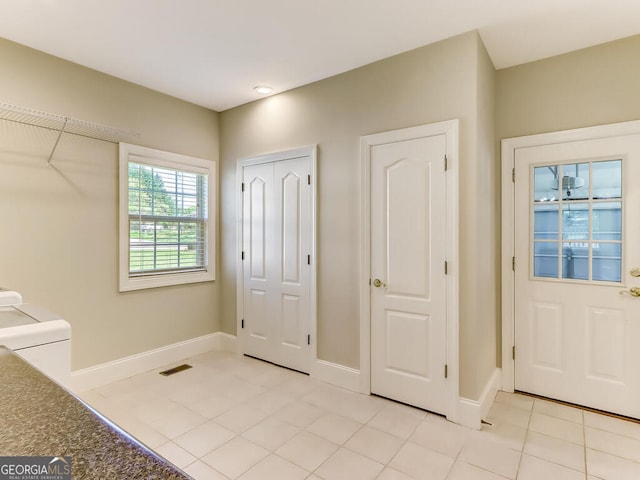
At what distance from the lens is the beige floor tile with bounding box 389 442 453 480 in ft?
6.29

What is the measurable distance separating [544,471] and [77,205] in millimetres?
3748

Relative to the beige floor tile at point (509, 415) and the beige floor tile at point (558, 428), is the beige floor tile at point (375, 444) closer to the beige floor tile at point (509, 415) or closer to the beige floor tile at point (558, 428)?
the beige floor tile at point (509, 415)

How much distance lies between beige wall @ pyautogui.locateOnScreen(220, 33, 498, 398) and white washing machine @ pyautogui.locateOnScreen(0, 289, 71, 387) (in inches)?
81.2

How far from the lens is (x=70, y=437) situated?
0.61 m

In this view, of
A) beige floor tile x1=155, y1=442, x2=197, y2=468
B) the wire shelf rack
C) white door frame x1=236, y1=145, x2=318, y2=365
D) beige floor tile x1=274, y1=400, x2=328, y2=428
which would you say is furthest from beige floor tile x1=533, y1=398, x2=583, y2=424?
the wire shelf rack

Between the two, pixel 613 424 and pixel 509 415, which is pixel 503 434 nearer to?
pixel 509 415

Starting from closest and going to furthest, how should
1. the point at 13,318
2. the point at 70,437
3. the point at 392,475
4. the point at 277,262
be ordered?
1. the point at 70,437
2. the point at 13,318
3. the point at 392,475
4. the point at 277,262

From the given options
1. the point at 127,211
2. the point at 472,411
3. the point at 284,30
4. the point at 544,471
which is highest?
the point at 284,30

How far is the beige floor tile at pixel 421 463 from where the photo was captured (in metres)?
1.92

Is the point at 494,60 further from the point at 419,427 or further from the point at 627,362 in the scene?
the point at 419,427

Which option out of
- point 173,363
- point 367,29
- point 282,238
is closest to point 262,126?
point 282,238

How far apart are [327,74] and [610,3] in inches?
76.7

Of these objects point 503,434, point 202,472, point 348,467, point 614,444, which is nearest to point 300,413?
point 348,467

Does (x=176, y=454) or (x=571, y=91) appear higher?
(x=571, y=91)
